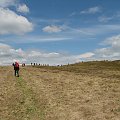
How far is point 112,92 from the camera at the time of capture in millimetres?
30344

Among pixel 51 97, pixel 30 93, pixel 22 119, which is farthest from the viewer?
pixel 30 93

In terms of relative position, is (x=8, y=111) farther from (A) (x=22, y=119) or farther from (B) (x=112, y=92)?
(B) (x=112, y=92)

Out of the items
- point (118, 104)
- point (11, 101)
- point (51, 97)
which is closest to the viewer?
point (118, 104)

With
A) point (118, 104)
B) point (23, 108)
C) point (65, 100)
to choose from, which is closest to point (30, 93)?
point (65, 100)

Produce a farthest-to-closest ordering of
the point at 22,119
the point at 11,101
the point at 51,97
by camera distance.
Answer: the point at 51,97
the point at 11,101
the point at 22,119

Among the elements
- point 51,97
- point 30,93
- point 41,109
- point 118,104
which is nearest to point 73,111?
point 41,109

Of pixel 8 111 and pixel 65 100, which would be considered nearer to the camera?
pixel 8 111

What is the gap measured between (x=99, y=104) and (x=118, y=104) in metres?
1.38

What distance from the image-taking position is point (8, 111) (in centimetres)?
2214

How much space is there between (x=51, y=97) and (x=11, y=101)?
3.54 metres

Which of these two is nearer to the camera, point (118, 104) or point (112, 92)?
point (118, 104)

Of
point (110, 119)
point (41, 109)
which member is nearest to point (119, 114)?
point (110, 119)

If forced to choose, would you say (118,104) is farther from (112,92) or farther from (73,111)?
A: (112,92)

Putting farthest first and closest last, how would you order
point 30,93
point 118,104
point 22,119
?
1. point 30,93
2. point 118,104
3. point 22,119
